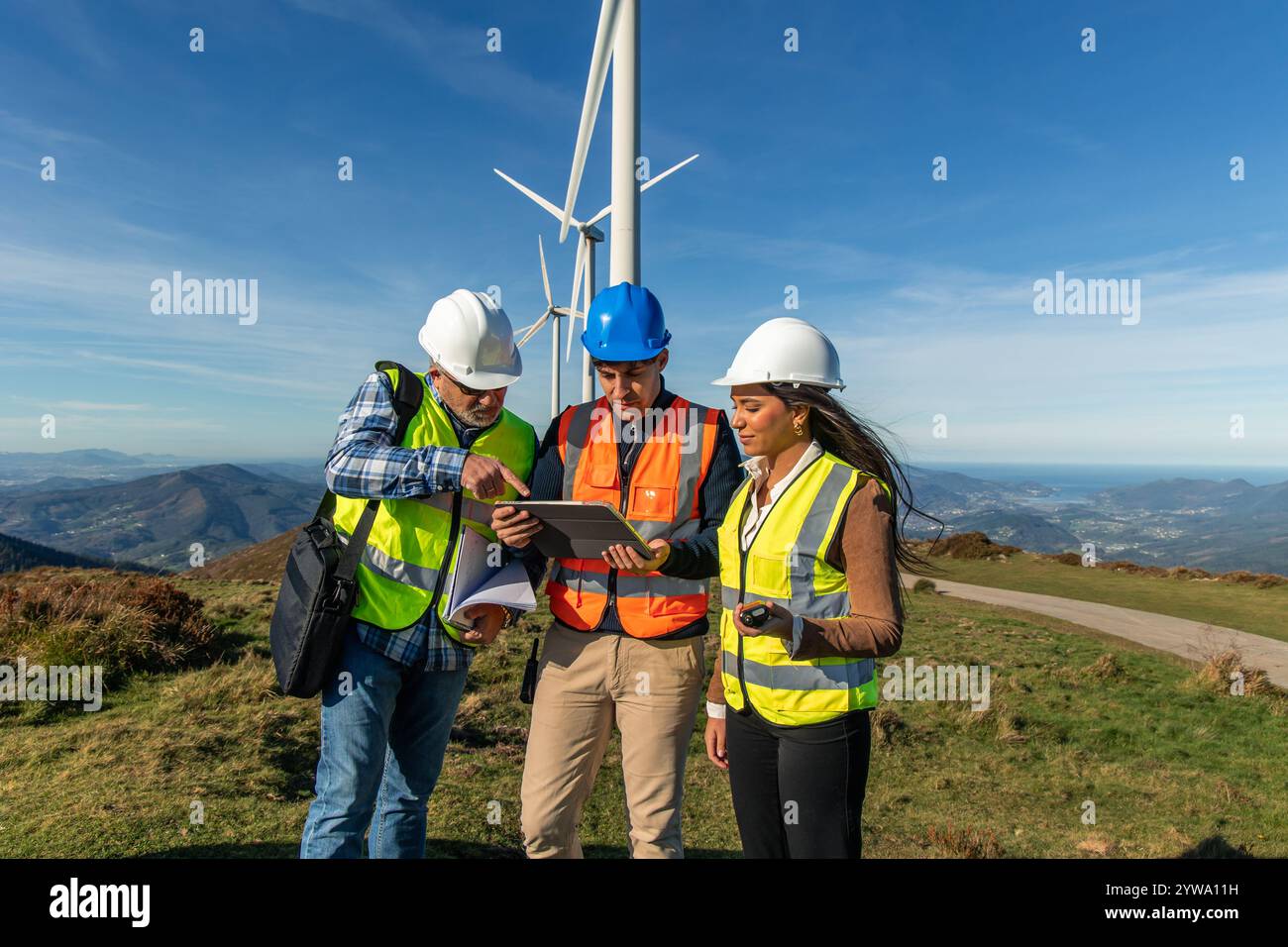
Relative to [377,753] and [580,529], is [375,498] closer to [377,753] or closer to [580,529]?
[580,529]

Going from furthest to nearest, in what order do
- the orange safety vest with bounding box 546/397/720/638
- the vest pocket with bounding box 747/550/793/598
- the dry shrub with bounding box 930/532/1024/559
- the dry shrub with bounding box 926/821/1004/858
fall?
1. the dry shrub with bounding box 930/532/1024/559
2. the dry shrub with bounding box 926/821/1004/858
3. the orange safety vest with bounding box 546/397/720/638
4. the vest pocket with bounding box 747/550/793/598

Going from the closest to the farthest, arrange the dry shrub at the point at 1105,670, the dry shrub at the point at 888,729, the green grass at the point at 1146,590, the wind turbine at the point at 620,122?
the wind turbine at the point at 620,122 < the dry shrub at the point at 888,729 < the dry shrub at the point at 1105,670 < the green grass at the point at 1146,590

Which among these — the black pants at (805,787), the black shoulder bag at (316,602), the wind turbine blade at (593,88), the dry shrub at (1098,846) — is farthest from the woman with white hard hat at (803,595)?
the wind turbine blade at (593,88)

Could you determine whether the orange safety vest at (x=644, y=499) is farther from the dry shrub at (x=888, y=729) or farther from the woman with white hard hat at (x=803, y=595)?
the dry shrub at (x=888, y=729)

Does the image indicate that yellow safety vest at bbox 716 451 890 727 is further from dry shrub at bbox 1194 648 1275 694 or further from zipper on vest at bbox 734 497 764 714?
dry shrub at bbox 1194 648 1275 694

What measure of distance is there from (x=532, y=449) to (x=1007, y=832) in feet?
20.4

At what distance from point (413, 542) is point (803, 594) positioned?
1.70m

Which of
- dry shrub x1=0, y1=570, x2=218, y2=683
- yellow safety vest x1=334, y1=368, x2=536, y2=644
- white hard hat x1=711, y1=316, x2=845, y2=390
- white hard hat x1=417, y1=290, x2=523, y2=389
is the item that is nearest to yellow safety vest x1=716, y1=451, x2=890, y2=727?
white hard hat x1=711, y1=316, x2=845, y2=390

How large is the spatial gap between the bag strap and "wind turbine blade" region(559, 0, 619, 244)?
8.68m

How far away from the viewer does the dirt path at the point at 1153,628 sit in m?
15.6

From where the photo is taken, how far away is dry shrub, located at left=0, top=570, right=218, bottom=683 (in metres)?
8.79

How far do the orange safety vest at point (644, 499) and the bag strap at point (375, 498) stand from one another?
740 mm

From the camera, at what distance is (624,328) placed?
3400mm

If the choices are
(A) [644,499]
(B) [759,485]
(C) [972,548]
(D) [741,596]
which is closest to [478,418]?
(A) [644,499]
